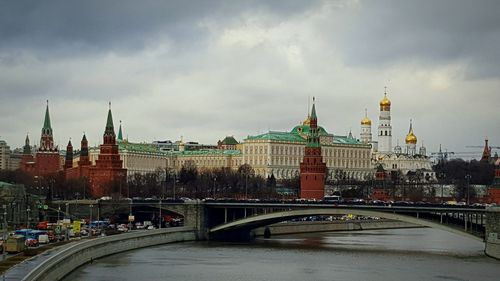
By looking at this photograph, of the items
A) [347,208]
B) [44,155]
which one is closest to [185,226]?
[347,208]

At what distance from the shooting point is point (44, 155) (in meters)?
179

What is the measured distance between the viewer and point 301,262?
67.2 m


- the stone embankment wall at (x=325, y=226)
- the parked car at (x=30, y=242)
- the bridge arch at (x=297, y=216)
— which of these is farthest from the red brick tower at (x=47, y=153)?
the parked car at (x=30, y=242)

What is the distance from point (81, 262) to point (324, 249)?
23428mm

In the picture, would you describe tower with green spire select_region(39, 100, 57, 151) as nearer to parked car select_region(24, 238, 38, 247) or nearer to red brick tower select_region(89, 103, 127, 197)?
red brick tower select_region(89, 103, 127, 197)

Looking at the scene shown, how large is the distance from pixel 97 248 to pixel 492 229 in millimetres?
27224

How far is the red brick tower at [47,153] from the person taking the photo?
17438 centimetres

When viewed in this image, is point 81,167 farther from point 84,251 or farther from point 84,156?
point 84,251

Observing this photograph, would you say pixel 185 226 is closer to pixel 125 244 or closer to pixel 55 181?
pixel 125 244

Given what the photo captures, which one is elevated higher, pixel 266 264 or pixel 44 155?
pixel 44 155

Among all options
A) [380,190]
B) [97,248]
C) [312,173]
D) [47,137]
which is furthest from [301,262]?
[47,137]

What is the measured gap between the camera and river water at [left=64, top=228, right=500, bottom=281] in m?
58.5

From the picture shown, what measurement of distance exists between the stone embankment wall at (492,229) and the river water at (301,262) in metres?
0.94

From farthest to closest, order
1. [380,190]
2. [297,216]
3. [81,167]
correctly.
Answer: [81,167], [380,190], [297,216]
